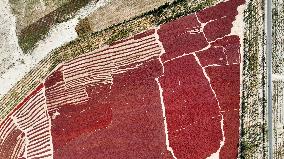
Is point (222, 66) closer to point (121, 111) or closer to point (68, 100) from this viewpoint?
point (121, 111)

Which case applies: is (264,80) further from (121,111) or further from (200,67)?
(121,111)

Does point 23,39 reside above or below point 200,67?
above

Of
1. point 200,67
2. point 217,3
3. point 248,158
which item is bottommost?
point 248,158

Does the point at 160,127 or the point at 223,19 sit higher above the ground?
the point at 223,19

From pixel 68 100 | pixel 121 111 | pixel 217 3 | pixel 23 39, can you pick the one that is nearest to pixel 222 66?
pixel 217 3

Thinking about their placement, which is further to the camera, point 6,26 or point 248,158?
point 6,26

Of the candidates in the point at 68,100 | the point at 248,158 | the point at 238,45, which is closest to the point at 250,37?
the point at 238,45

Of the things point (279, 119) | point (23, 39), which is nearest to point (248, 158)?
point (279, 119)
